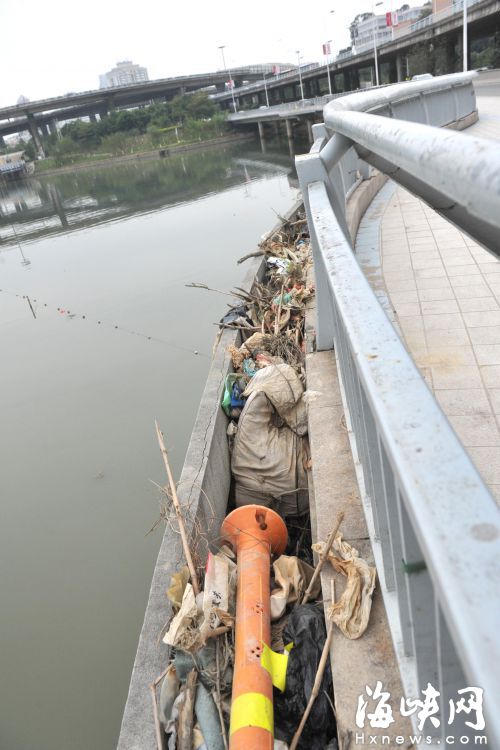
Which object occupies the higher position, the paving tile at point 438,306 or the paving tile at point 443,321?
the paving tile at point 438,306

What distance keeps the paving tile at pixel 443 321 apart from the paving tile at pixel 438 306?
51mm

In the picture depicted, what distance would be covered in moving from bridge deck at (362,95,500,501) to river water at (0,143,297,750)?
2.86 metres

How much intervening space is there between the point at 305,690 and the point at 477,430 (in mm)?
1460

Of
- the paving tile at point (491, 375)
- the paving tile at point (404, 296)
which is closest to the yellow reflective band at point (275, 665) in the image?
the paving tile at point (491, 375)

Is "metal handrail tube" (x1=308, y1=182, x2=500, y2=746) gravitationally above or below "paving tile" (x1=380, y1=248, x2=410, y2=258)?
above

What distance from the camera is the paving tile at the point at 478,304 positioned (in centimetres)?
368

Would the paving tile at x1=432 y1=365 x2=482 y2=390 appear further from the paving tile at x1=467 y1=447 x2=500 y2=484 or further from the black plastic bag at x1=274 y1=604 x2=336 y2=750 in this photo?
the black plastic bag at x1=274 y1=604 x2=336 y2=750

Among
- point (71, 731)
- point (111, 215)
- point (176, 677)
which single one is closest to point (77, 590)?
point (71, 731)

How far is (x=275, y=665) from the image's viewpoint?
2477 millimetres

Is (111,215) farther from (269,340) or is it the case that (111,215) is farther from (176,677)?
(176,677)

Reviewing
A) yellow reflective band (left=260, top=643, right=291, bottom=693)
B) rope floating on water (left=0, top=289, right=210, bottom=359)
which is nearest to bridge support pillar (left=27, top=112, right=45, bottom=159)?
rope floating on water (left=0, top=289, right=210, bottom=359)

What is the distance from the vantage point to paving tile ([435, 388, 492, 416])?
2703 millimetres

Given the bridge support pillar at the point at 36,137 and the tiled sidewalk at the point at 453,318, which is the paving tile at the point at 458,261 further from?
the bridge support pillar at the point at 36,137

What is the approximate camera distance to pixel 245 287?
24.9ft
